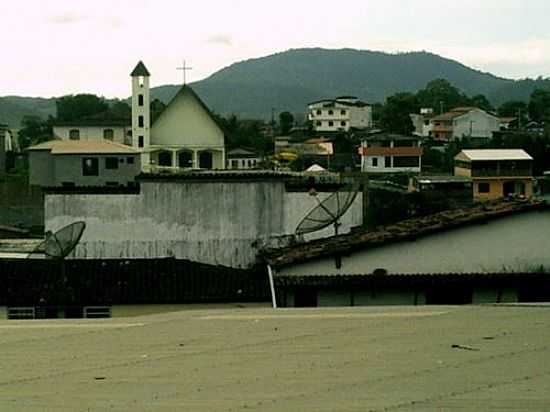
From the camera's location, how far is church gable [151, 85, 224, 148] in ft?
126

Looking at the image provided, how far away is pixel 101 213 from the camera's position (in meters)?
20.0

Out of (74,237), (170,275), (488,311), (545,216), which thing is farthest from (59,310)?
(488,311)

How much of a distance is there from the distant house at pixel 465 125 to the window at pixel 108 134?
Answer: 3144 centimetres

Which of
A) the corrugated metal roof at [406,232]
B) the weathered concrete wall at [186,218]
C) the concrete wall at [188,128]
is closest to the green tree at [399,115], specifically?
the concrete wall at [188,128]

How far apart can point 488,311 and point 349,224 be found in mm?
13254

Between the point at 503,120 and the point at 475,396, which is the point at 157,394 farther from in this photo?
the point at 503,120

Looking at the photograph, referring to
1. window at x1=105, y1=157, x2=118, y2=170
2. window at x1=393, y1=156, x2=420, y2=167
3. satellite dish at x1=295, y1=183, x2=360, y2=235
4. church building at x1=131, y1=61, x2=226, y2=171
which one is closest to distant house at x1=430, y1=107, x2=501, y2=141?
window at x1=393, y1=156, x2=420, y2=167

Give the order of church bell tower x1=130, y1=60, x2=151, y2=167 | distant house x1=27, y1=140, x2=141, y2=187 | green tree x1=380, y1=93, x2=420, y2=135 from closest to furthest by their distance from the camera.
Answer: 1. distant house x1=27, y1=140, x2=141, y2=187
2. church bell tower x1=130, y1=60, x2=151, y2=167
3. green tree x1=380, y1=93, x2=420, y2=135

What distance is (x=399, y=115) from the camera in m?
81.3

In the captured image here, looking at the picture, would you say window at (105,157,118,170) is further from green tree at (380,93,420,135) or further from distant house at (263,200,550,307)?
green tree at (380,93,420,135)

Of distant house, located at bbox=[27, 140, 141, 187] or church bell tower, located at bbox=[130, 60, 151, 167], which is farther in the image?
church bell tower, located at bbox=[130, 60, 151, 167]

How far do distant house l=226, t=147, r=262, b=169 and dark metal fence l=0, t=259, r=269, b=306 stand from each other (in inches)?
1279

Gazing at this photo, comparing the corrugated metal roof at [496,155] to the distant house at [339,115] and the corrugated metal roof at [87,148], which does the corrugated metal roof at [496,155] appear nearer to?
the corrugated metal roof at [87,148]

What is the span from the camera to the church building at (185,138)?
38438 millimetres
